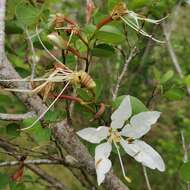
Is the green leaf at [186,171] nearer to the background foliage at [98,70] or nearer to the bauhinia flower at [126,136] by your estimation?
the background foliage at [98,70]

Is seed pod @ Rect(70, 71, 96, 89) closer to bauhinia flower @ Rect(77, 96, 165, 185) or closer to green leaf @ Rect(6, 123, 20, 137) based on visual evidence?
bauhinia flower @ Rect(77, 96, 165, 185)

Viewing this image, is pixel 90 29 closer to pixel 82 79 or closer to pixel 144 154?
pixel 82 79

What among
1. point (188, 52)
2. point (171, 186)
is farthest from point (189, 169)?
point (171, 186)

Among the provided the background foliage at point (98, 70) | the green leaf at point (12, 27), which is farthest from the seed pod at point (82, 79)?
the green leaf at point (12, 27)

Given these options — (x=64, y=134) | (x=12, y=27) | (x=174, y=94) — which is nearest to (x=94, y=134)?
(x=64, y=134)

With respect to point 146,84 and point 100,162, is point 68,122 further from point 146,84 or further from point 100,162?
point 146,84

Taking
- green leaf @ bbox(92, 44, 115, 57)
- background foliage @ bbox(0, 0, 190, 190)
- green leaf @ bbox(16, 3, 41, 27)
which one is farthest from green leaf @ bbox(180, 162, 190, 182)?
green leaf @ bbox(16, 3, 41, 27)
